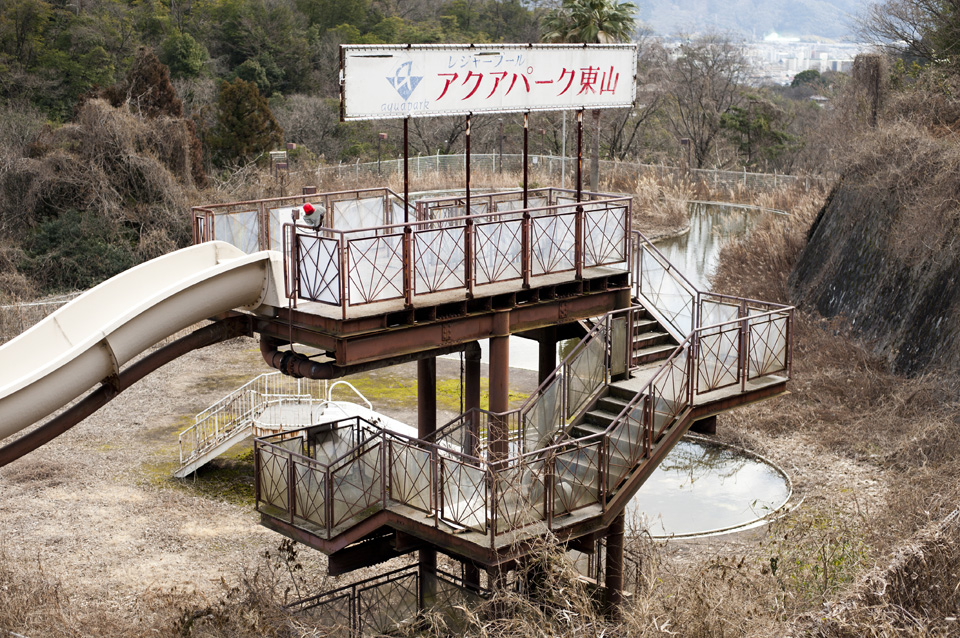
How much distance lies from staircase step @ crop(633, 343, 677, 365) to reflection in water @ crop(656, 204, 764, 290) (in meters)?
23.1

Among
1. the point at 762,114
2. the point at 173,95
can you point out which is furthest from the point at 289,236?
the point at 762,114

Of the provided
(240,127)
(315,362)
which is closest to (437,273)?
(315,362)

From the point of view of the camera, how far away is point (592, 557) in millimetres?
15828

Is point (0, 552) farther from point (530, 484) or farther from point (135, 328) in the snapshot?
point (530, 484)

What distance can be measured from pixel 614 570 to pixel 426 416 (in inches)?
136

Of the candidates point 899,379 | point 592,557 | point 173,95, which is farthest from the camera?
point 173,95

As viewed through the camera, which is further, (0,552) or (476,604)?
(0,552)

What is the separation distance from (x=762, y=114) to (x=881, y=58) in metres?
30.0

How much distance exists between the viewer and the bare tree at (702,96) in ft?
223

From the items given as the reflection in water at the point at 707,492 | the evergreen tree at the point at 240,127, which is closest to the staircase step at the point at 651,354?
Answer: the reflection in water at the point at 707,492

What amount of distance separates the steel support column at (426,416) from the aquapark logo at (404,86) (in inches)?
165

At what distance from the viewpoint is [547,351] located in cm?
1786

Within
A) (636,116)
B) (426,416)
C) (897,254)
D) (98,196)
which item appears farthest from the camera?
(636,116)

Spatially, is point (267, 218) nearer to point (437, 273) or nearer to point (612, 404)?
point (437, 273)
